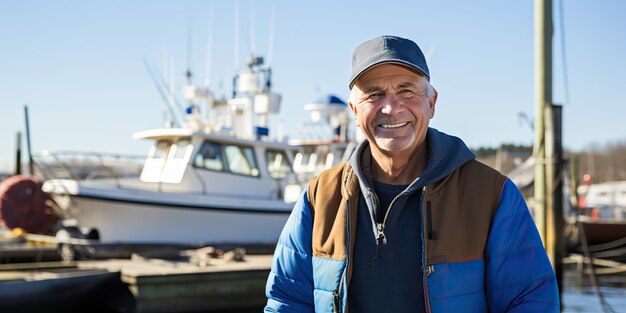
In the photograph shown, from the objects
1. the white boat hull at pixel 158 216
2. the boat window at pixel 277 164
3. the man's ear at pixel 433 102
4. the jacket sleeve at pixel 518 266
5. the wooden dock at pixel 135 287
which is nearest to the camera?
the jacket sleeve at pixel 518 266

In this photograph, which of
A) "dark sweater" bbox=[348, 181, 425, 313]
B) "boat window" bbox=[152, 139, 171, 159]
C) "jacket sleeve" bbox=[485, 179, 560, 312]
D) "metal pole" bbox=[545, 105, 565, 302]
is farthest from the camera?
"boat window" bbox=[152, 139, 171, 159]

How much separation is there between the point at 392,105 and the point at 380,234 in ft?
1.14

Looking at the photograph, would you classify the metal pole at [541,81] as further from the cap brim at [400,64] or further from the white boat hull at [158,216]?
the cap brim at [400,64]

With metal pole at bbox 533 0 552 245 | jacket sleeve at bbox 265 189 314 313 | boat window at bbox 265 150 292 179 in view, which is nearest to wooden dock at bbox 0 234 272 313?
metal pole at bbox 533 0 552 245

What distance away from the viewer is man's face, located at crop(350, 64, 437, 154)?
1871mm

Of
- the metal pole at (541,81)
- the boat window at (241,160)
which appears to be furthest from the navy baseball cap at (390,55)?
the boat window at (241,160)

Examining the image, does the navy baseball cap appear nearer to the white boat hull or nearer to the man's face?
the man's face

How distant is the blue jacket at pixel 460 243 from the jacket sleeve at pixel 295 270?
29 millimetres

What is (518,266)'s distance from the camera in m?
1.74

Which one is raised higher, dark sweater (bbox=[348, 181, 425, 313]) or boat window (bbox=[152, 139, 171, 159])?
boat window (bbox=[152, 139, 171, 159])

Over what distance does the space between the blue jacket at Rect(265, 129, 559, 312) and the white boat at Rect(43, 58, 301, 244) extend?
1002 centimetres

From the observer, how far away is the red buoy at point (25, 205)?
11578 millimetres

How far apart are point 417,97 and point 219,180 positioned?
10.9 m

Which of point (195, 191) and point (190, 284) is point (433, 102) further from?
point (195, 191)
